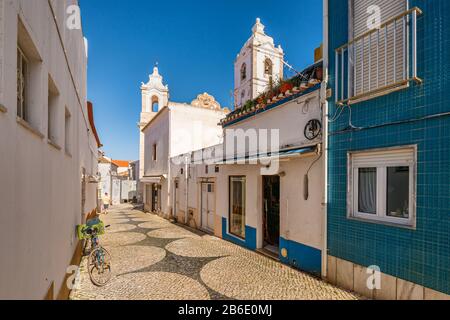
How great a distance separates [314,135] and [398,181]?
2055 mm

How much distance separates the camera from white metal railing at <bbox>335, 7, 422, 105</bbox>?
4.03 metres

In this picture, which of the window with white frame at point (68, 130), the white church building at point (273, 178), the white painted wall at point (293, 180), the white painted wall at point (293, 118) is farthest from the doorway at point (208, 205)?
the window with white frame at point (68, 130)

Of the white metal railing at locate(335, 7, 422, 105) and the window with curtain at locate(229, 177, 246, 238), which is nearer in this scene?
the white metal railing at locate(335, 7, 422, 105)

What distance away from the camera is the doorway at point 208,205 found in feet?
36.1

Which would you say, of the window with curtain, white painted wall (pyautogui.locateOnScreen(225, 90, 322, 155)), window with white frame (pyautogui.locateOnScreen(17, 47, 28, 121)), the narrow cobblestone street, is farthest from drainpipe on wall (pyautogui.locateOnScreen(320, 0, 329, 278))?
window with white frame (pyautogui.locateOnScreen(17, 47, 28, 121))

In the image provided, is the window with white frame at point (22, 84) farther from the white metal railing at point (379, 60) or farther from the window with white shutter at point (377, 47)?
the window with white shutter at point (377, 47)

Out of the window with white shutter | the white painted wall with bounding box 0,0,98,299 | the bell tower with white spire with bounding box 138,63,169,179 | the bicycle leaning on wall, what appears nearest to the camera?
the white painted wall with bounding box 0,0,98,299

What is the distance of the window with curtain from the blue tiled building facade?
4.30 metres

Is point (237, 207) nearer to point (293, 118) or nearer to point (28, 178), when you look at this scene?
point (293, 118)

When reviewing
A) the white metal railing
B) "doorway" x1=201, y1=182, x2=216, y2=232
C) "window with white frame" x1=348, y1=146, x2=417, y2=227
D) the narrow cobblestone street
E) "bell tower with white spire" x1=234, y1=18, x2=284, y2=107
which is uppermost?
"bell tower with white spire" x1=234, y1=18, x2=284, y2=107

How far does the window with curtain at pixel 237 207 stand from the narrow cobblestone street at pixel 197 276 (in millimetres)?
680

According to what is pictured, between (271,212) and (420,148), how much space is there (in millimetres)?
4786

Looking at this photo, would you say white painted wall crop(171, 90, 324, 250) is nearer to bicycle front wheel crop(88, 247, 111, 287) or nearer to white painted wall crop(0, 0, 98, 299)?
bicycle front wheel crop(88, 247, 111, 287)

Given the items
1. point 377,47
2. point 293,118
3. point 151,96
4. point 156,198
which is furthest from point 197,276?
point 151,96
